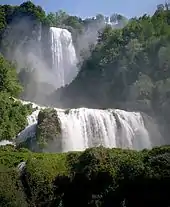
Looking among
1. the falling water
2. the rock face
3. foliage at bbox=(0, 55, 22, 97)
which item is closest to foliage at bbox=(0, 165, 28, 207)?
the rock face

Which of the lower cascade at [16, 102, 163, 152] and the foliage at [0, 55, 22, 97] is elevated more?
the foliage at [0, 55, 22, 97]

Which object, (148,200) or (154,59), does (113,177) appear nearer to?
(148,200)

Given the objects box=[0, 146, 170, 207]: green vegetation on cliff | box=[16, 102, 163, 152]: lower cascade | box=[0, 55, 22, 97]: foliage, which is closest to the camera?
box=[0, 146, 170, 207]: green vegetation on cliff

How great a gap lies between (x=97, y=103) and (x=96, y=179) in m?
22.7

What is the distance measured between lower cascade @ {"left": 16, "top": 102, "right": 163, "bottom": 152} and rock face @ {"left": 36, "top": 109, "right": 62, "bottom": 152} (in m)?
0.33

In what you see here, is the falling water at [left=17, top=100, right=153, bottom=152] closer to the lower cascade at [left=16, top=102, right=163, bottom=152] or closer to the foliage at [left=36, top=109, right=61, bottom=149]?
the lower cascade at [left=16, top=102, right=163, bottom=152]

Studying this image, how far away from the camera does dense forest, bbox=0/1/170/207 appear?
18.0 meters

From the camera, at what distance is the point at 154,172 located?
57.7ft

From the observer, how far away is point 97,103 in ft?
134

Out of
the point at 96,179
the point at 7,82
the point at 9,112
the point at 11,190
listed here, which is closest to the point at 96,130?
the point at 9,112

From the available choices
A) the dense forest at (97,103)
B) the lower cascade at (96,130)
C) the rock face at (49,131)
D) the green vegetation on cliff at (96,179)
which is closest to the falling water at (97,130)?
the lower cascade at (96,130)

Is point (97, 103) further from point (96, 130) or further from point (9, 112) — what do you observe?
point (9, 112)

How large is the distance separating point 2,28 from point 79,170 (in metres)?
39.7

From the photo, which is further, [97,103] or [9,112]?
[97,103]
